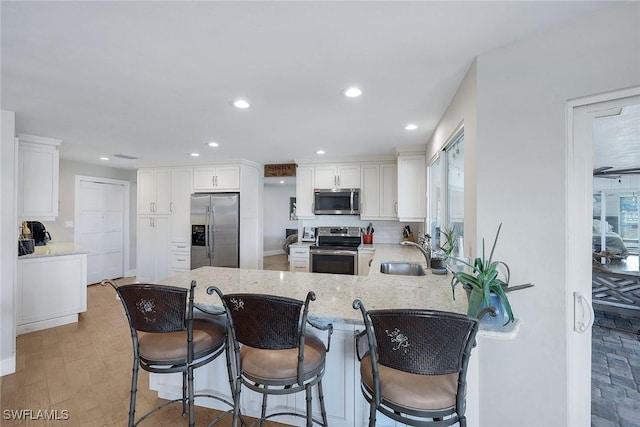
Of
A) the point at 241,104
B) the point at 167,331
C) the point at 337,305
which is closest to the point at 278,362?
the point at 337,305

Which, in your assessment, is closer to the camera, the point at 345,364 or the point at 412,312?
the point at 412,312

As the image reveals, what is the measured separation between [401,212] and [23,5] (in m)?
3.81

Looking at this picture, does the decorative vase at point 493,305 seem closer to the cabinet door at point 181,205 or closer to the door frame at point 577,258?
the door frame at point 577,258

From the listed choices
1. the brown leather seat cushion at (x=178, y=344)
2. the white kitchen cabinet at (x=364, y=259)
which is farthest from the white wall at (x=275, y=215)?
the brown leather seat cushion at (x=178, y=344)

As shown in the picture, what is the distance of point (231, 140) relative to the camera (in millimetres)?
3557

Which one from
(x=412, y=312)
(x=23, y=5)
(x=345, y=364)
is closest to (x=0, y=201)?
(x=23, y=5)

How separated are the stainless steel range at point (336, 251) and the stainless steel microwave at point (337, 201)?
0.43 meters

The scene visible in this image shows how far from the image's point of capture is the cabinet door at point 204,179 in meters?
4.90

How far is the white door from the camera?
5.13 metres

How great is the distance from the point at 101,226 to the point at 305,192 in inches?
164

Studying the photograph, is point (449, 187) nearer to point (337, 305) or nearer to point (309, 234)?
point (337, 305)

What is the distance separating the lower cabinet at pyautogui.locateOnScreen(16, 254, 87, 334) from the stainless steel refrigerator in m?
1.64

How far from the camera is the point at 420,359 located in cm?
104

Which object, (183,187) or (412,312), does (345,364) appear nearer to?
(412,312)
